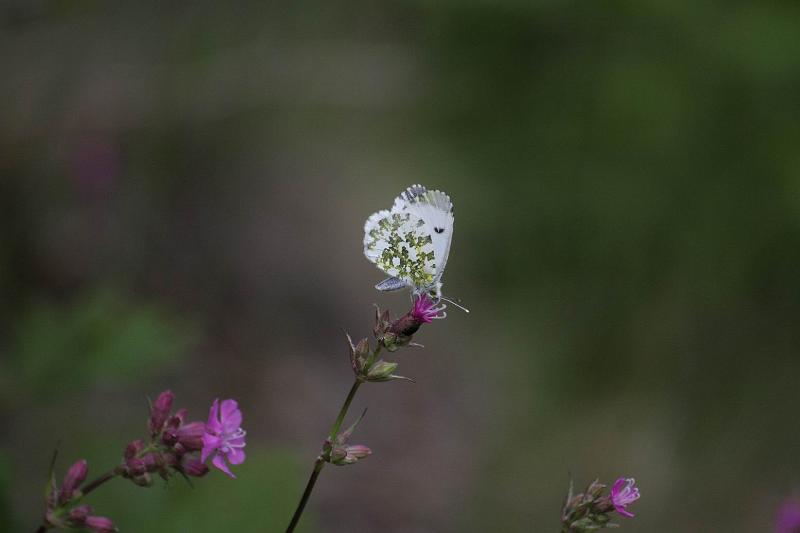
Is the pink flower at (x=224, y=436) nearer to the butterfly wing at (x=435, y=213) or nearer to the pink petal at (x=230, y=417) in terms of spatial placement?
the pink petal at (x=230, y=417)

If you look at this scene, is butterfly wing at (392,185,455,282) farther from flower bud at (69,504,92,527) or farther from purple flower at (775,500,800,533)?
purple flower at (775,500,800,533)

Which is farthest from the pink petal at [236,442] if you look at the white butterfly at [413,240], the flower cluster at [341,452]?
the white butterfly at [413,240]

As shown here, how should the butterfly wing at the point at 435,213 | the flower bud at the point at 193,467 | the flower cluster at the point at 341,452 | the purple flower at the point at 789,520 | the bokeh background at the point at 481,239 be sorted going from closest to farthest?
the flower cluster at the point at 341,452
the flower bud at the point at 193,467
the butterfly wing at the point at 435,213
the purple flower at the point at 789,520
the bokeh background at the point at 481,239

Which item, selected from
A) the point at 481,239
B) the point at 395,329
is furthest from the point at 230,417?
the point at 481,239

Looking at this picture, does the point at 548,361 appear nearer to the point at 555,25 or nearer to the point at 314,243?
the point at 314,243

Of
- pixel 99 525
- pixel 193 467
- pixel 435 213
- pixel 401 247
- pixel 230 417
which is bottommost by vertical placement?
pixel 99 525

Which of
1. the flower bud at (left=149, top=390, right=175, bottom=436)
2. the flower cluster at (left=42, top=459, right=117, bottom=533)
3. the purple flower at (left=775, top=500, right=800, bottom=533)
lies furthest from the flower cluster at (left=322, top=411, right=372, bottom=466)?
the purple flower at (left=775, top=500, right=800, bottom=533)

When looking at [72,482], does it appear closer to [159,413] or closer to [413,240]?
[159,413]
